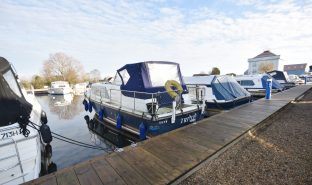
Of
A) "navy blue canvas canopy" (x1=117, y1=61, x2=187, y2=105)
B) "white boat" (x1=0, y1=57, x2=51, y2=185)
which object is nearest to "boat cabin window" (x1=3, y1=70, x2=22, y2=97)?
"white boat" (x1=0, y1=57, x2=51, y2=185)

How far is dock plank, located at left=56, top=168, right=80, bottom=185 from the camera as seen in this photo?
112 inches

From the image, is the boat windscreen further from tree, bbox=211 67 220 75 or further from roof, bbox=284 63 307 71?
roof, bbox=284 63 307 71

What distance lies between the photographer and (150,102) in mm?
6223

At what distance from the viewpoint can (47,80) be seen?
1598 inches

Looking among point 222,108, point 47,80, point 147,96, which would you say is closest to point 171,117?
point 147,96

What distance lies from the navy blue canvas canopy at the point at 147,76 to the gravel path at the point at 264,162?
11.2 feet

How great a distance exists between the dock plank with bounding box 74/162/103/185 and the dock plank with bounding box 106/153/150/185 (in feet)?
1.25

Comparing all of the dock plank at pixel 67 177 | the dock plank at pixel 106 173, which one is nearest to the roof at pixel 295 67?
the dock plank at pixel 106 173

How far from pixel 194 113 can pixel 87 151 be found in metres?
4.47

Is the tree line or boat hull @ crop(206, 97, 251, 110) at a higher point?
the tree line

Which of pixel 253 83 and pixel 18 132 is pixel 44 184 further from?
pixel 253 83

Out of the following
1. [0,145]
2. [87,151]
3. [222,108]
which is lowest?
[87,151]

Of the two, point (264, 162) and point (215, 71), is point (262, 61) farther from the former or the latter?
point (264, 162)

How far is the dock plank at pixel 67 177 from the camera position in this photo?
9.34 feet
